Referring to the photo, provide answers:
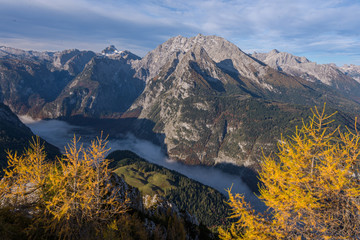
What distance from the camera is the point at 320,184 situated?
575 inches

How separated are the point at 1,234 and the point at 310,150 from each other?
27.5m

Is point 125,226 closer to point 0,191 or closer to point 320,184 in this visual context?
point 0,191

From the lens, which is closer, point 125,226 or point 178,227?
point 125,226

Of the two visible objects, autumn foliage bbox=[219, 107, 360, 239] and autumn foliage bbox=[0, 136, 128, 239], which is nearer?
autumn foliage bbox=[219, 107, 360, 239]

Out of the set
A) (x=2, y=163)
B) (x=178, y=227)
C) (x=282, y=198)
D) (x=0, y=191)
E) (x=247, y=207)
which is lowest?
(x=2, y=163)

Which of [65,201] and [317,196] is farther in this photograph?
[65,201]

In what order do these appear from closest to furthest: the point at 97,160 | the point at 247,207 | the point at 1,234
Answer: the point at 1,234 < the point at 247,207 < the point at 97,160

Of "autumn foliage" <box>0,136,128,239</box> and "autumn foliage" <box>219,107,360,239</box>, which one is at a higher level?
"autumn foliage" <box>219,107,360,239</box>

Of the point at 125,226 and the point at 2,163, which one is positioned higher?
the point at 125,226

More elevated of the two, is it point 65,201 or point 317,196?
point 317,196

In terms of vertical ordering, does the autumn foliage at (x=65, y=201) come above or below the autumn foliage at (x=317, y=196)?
below

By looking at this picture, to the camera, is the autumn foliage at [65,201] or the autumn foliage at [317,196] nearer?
the autumn foliage at [317,196]

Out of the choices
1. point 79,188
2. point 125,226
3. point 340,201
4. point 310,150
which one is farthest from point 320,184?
point 79,188

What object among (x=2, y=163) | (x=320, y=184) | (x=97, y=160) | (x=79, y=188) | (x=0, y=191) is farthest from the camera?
(x=2, y=163)
